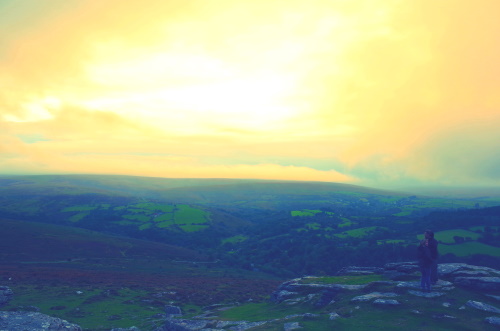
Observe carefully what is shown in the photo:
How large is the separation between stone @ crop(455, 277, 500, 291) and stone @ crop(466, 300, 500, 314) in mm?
5461

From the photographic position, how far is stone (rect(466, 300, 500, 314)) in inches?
1424

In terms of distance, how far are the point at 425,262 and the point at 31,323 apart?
51.2 meters

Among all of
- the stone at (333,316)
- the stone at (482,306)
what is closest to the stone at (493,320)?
the stone at (482,306)

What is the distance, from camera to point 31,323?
4456 centimetres

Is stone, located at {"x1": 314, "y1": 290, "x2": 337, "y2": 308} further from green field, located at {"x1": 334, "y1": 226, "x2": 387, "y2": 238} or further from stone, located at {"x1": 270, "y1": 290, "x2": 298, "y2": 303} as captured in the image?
green field, located at {"x1": 334, "y1": 226, "x2": 387, "y2": 238}

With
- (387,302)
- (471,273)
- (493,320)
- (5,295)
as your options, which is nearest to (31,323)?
(5,295)

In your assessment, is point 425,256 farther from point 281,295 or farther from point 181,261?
point 181,261

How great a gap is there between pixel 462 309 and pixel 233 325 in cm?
2686

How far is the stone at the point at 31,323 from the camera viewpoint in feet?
141

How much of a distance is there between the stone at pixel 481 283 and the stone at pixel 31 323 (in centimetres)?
5319

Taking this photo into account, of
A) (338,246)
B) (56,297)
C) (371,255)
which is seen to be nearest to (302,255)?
(338,246)

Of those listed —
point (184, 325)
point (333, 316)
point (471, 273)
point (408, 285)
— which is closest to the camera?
point (333, 316)

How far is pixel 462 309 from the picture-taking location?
36438 millimetres

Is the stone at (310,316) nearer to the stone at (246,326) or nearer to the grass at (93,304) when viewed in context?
the stone at (246,326)
